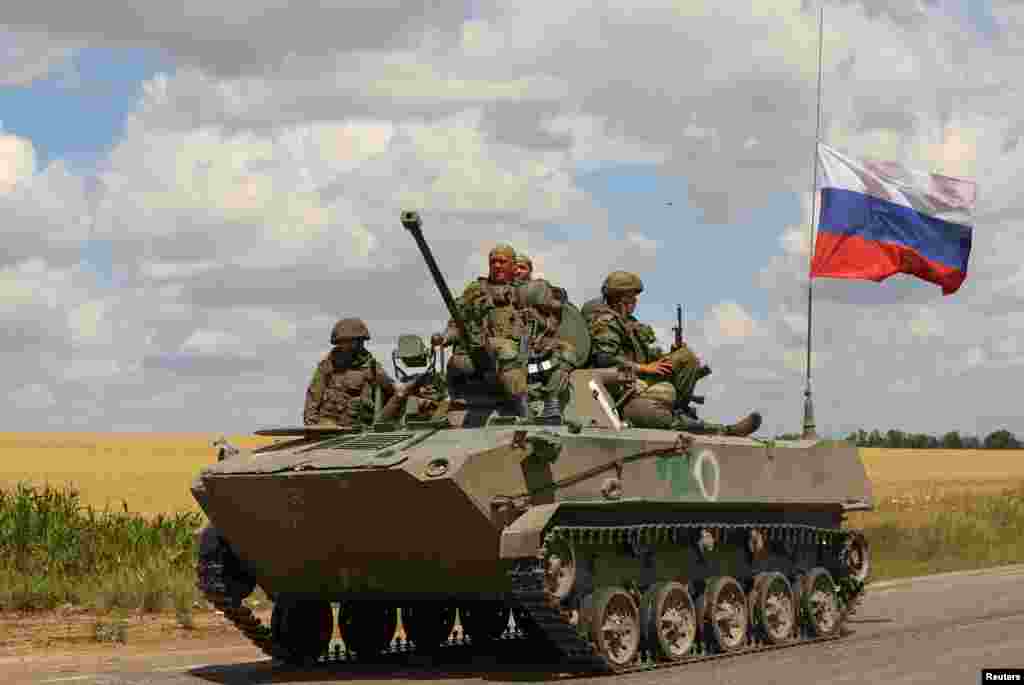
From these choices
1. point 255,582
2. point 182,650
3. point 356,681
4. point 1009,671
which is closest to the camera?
point 1009,671

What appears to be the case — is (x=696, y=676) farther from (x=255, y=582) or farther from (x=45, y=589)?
(x=45, y=589)

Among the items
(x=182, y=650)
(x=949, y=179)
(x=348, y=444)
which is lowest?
(x=182, y=650)

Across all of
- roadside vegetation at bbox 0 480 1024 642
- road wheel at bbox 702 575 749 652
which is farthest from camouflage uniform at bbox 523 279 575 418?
roadside vegetation at bbox 0 480 1024 642

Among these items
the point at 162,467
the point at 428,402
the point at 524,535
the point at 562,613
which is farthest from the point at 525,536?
the point at 162,467

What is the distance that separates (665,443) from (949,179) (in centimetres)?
1099

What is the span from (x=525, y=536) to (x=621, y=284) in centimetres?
469

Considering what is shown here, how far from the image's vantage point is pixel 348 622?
19.1 meters

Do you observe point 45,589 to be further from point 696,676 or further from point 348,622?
point 696,676

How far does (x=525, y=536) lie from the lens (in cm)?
1559

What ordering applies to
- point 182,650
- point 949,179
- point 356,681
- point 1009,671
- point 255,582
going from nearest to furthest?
point 1009,671, point 356,681, point 255,582, point 182,650, point 949,179

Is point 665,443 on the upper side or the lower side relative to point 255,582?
upper

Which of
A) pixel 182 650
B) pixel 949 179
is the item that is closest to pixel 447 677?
pixel 182 650

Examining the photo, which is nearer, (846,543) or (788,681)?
(788,681)

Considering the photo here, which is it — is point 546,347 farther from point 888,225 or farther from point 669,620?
point 888,225
